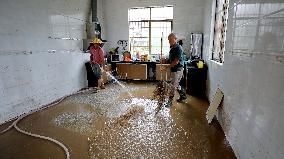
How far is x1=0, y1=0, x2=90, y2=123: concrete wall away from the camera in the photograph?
144 inches

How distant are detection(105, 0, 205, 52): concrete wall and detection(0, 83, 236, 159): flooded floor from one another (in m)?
3.39

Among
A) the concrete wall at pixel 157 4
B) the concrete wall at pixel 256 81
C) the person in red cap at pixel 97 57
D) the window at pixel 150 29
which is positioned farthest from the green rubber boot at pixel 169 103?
the window at pixel 150 29

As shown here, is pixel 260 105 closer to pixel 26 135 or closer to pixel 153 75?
pixel 26 135

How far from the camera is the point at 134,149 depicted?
267 centimetres

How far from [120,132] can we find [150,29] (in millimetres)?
5491

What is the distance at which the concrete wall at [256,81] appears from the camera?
1.57 meters

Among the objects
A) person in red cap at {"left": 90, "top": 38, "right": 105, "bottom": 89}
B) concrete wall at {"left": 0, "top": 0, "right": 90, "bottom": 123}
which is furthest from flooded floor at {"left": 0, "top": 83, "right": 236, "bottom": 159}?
person in red cap at {"left": 90, "top": 38, "right": 105, "bottom": 89}

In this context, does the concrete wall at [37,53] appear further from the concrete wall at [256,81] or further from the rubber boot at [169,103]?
the concrete wall at [256,81]

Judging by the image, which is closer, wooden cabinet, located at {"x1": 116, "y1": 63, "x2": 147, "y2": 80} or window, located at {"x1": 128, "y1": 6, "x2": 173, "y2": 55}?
wooden cabinet, located at {"x1": 116, "y1": 63, "x2": 147, "y2": 80}

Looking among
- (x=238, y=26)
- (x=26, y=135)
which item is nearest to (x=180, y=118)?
(x=238, y=26)

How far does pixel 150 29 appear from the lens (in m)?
7.80

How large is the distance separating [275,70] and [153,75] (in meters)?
5.99

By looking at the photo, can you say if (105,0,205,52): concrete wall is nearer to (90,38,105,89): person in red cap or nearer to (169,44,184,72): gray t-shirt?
(90,38,105,89): person in red cap

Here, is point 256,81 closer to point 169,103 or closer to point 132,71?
point 169,103
